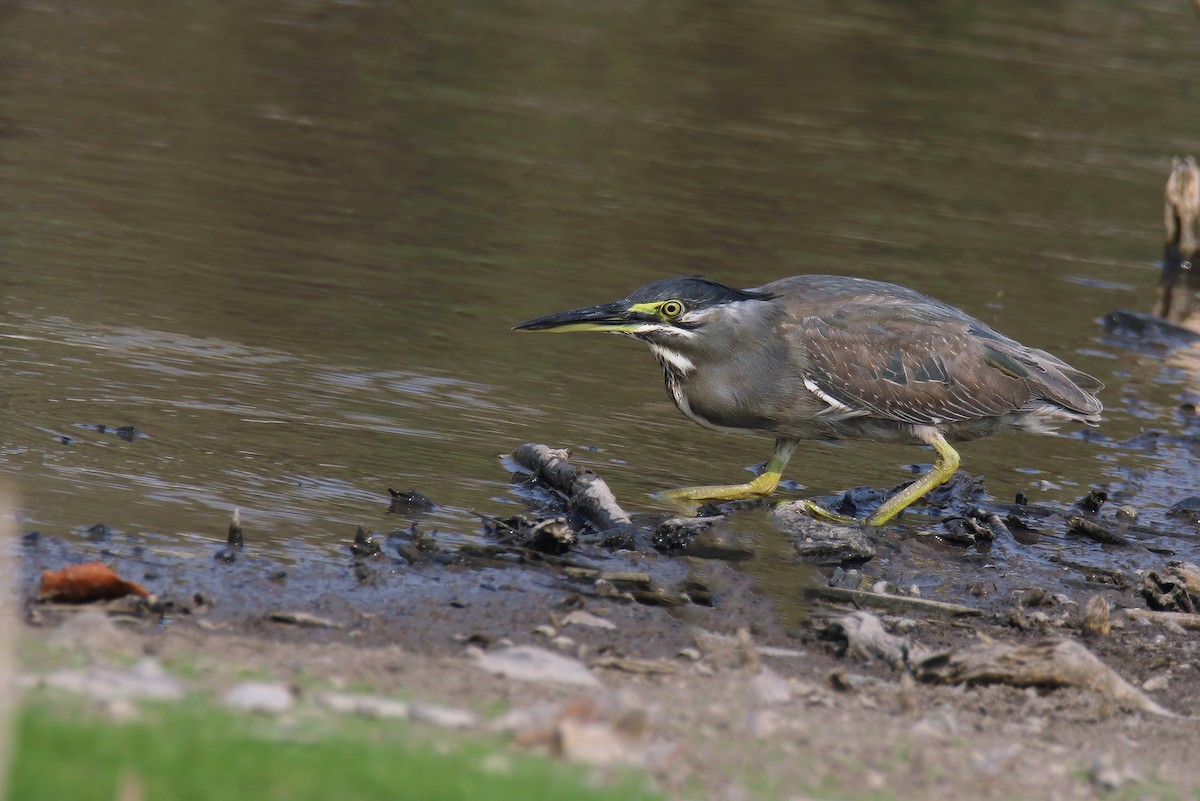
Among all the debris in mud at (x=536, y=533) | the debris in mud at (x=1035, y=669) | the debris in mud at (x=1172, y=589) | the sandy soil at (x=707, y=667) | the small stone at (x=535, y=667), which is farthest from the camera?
the debris in mud at (x=1172, y=589)

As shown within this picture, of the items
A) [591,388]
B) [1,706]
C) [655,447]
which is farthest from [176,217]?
[1,706]

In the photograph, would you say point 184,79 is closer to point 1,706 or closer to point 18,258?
point 18,258

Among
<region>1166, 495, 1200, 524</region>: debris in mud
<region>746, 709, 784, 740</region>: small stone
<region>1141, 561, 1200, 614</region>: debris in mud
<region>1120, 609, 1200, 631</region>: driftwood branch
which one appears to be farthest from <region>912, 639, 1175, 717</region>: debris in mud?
<region>1166, 495, 1200, 524</region>: debris in mud

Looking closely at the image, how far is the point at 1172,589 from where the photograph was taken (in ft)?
30.2

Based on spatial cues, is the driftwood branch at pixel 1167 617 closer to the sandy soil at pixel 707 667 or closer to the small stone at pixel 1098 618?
the sandy soil at pixel 707 667

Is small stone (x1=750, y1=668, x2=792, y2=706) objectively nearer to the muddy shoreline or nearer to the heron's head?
the muddy shoreline

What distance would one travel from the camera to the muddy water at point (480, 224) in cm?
1028

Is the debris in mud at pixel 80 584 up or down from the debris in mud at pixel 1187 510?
up

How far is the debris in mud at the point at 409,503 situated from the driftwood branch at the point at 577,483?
0.84 metres

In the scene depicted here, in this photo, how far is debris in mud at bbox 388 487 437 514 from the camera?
364 inches

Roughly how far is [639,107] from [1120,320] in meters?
8.38

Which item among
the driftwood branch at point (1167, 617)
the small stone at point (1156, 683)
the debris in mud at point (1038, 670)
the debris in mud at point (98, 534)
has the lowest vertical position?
the small stone at point (1156, 683)

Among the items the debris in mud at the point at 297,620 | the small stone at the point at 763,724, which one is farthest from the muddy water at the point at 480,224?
the small stone at the point at 763,724

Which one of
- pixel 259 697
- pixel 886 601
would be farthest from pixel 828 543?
pixel 259 697
